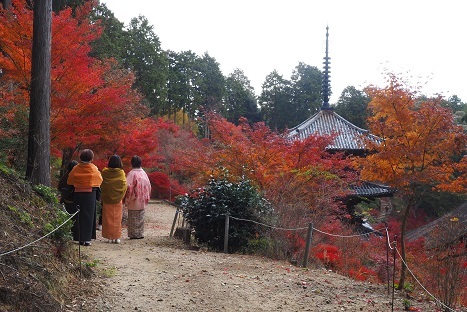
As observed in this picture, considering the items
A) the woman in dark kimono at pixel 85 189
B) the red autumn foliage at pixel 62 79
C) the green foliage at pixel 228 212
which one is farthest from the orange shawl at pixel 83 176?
the red autumn foliage at pixel 62 79

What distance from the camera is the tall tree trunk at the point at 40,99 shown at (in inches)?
316

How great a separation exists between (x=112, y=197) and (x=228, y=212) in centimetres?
243

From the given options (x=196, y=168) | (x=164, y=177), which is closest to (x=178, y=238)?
(x=196, y=168)

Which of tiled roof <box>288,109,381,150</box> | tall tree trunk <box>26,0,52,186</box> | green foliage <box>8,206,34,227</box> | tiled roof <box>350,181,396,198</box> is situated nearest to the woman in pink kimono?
tall tree trunk <box>26,0,52,186</box>

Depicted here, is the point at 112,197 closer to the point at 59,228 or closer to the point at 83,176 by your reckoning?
the point at 83,176

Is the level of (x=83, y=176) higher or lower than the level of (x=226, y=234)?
higher

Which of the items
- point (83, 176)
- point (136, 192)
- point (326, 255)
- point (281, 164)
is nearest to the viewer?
point (83, 176)

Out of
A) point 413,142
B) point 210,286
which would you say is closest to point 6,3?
point 210,286

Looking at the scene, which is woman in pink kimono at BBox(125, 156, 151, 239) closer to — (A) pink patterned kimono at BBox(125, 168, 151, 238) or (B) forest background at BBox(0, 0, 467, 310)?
(A) pink patterned kimono at BBox(125, 168, 151, 238)

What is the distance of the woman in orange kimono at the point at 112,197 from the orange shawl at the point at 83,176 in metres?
0.88

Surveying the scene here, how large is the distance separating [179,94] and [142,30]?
837 cm

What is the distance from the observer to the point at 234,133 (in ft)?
51.7

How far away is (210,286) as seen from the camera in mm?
6578

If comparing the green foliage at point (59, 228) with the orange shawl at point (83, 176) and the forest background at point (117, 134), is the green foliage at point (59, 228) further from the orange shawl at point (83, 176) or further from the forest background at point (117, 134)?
the forest background at point (117, 134)
